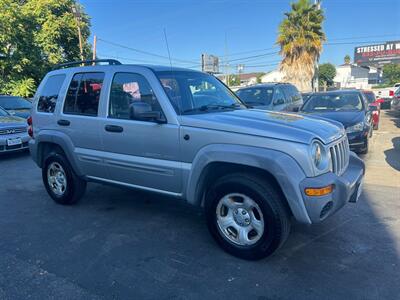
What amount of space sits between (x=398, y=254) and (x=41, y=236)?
12.8ft

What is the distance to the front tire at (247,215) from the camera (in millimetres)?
3090

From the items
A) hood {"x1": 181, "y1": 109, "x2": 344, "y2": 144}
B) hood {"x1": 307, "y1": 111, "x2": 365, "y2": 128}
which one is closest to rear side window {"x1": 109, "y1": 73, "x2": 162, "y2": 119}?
hood {"x1": 181, "y1": 109, "x2": 344, "y2": 144}

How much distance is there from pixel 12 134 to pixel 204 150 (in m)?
7.28

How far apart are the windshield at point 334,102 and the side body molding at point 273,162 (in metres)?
6.12

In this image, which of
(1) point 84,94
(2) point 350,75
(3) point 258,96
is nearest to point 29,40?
(3) point 258,96

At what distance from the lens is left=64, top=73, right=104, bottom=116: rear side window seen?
4.32 metres

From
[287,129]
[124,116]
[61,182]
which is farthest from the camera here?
[61,182]

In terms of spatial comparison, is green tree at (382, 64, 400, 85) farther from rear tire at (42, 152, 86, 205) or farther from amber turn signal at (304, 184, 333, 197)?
amber turn signal at (304, 184, 333, 197)

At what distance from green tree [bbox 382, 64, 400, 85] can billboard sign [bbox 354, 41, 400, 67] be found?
33.4 inches

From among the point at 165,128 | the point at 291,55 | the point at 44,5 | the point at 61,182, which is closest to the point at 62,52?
the point at 44,5

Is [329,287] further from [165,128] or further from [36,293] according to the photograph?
[36,293]

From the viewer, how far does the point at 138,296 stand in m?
2.80

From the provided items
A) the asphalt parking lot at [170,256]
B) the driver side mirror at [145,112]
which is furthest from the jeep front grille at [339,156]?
the driver side mirror at [145,112]

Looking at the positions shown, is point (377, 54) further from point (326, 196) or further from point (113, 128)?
point (326, 196)
